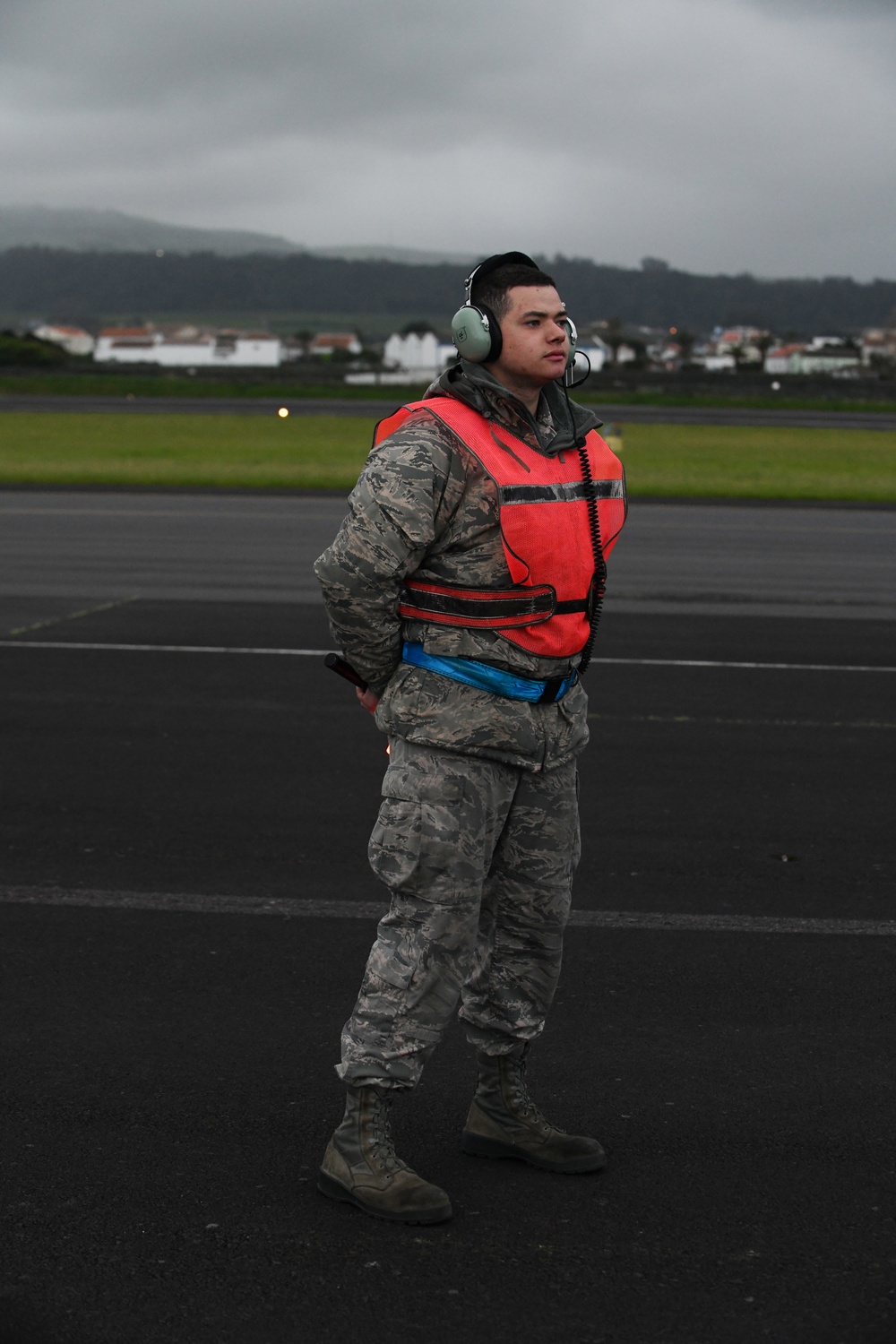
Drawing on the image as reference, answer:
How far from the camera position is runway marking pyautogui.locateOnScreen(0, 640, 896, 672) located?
10.6 m

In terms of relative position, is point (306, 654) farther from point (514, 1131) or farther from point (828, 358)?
point (828, 358)

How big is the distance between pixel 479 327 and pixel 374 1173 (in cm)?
185

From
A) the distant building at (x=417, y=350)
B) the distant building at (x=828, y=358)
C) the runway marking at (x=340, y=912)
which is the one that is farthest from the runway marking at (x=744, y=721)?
the distant building at (x=828, y=358)

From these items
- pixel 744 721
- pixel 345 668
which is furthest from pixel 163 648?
pixel 345 668

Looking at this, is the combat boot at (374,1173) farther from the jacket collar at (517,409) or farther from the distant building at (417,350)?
the distant building at (417,350)

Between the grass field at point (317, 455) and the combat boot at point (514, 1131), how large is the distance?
2288 centimetres

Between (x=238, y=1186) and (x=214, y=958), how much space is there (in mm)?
1521

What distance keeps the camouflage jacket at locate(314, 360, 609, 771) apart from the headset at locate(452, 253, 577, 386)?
0.14 feet

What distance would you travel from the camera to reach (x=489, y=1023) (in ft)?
12.2

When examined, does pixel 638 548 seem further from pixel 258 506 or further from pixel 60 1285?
pixel 60 1285

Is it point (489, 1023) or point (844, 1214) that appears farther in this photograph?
point (489, 1023)

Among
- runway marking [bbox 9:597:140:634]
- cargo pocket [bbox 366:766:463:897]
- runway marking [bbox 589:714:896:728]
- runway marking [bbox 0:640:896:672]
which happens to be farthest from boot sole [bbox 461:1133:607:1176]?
runway marking [bbox 9:597:140:634]

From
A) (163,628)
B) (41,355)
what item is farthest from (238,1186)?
(41,355)

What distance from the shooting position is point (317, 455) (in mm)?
35312
